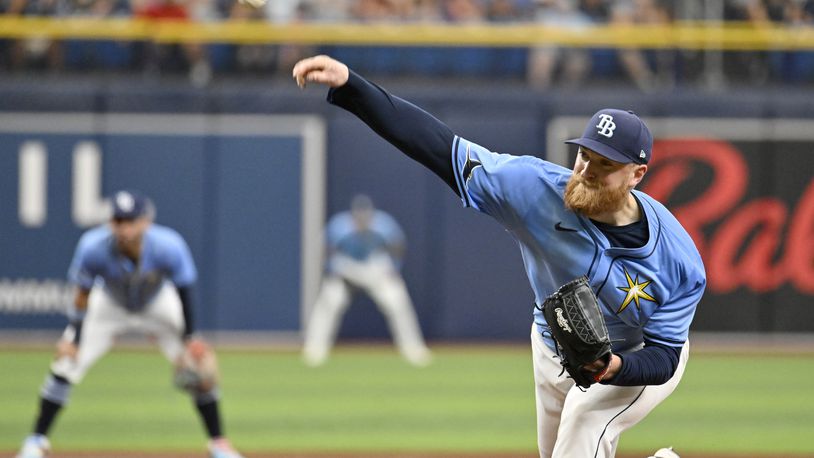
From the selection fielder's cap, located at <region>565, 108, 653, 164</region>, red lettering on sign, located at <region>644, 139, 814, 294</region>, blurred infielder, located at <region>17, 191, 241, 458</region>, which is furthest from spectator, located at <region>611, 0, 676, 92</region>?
fielder's cap, located at <region>565, 108, 653, 164</region>

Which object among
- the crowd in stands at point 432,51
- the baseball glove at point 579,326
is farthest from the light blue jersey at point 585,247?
the crowd in stands at point 432,51

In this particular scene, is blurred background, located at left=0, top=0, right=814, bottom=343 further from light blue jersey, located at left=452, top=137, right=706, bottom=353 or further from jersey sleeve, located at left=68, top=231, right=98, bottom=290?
light blue jersey, located at left=452, top=137, right=706, bottom=353

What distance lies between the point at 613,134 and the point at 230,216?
41.4 feet

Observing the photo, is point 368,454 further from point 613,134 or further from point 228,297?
point 228,297

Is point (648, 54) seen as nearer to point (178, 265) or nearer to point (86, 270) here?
point (178, 265)

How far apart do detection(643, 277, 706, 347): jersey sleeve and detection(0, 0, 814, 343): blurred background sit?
39.3ft

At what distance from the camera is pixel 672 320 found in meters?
5.70

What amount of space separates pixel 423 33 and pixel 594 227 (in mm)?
12352

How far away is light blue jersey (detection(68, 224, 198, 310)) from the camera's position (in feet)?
30.0

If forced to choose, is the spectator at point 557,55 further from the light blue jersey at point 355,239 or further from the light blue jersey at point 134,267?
the light blue jersey at point 134,267

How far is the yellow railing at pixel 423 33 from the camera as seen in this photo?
17.3m

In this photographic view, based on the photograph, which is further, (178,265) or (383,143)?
(383,143)

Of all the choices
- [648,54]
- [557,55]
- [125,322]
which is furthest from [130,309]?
[648,54]

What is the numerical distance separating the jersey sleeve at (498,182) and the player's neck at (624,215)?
0.93ft
